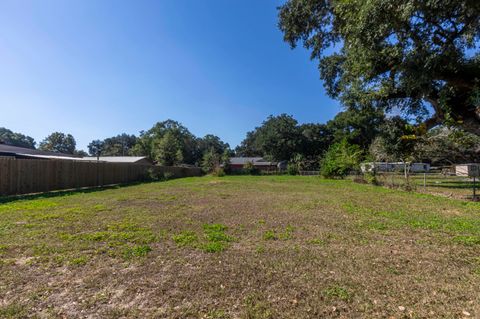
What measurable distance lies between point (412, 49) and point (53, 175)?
1498 cm

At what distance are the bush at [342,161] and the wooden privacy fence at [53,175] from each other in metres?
18.3

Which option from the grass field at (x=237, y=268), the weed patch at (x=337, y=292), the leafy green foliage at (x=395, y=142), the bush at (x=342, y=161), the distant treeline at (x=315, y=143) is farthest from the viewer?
the bush at (x=342, y=161)

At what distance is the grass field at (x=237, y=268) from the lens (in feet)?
7.18

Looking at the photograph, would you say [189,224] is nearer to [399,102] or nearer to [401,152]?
[399,102]

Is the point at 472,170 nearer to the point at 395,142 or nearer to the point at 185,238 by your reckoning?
the point at 395,142

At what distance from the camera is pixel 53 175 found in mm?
11430

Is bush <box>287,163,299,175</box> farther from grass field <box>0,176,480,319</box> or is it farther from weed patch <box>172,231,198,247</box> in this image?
weed patch <box>172,231,198,247</box>

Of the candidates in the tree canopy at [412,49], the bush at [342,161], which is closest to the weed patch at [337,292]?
the tree canopy at [412,49]

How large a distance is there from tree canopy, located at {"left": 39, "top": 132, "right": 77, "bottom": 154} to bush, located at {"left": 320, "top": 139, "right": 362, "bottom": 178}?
7279cm

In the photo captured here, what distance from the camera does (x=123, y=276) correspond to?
278 centimetres

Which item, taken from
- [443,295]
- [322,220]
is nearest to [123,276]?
[443,295]

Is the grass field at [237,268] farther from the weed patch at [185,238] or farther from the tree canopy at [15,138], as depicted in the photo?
the tree canopy at [15,138]

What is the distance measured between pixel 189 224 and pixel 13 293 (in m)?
3.12

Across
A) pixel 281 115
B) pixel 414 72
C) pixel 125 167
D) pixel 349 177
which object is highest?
pixel 281 115
